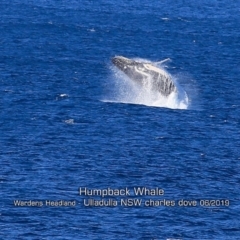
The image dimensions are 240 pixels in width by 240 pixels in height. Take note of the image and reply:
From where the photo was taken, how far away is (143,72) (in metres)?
142

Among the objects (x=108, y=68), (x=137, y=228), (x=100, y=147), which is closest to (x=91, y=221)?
(x=137, y=228)

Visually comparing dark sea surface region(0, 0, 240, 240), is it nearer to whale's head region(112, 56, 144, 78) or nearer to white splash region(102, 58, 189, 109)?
white splash region(102, 58, 189, 109)

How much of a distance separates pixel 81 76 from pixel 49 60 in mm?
15989

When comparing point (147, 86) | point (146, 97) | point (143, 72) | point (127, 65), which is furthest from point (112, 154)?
point (146, 97)

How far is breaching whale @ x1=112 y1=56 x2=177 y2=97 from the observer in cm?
14075

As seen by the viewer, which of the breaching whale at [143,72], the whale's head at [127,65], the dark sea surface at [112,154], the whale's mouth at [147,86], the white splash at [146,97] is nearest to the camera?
the dark sea surface at [112,154]

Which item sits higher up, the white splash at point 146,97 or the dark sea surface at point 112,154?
the white splash at point 146,97

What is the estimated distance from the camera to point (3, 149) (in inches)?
5027

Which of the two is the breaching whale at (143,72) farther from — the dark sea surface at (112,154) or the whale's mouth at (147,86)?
the dark sea surface at (112,154)

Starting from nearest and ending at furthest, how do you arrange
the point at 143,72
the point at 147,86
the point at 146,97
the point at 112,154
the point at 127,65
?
the point at 112,154 < the point at 127,65 < the point at 143,72 < the point at 147,86 < the point at 146,97

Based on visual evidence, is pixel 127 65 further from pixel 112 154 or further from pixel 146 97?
pixel 112 154

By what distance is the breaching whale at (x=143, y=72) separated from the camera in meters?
141

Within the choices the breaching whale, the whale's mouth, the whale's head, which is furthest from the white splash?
the whale's head

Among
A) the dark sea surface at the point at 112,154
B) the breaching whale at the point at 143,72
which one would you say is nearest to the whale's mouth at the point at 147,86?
the breaching whale at the point at 143,72
